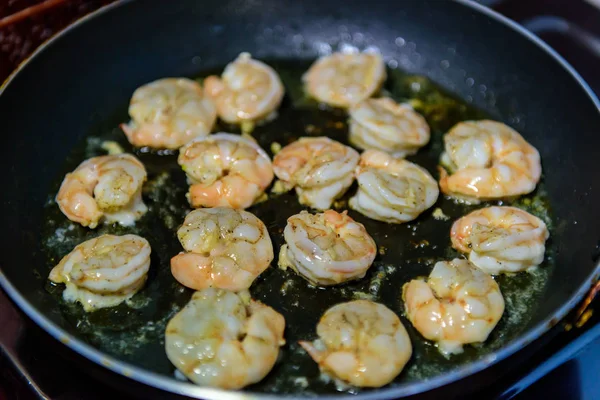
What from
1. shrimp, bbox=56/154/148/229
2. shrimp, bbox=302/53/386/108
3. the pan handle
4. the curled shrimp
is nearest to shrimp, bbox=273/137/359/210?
shrimp, bbox=302/53/386/108

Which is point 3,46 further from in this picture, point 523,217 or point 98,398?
point 523,217

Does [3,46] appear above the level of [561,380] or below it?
below

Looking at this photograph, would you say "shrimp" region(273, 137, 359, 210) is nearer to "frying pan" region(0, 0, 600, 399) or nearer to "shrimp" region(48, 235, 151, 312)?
"frying pan" region(0, 0, 600, 399)

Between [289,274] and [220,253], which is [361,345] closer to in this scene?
[289,274]

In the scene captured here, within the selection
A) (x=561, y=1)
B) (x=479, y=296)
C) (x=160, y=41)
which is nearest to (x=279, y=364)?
(x=479, y=296)

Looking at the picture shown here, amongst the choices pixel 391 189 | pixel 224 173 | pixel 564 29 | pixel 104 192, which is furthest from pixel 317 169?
pixel 564 29

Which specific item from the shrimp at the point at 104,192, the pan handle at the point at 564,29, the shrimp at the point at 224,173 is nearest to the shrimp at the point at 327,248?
the shrimp at the point at 224,173
